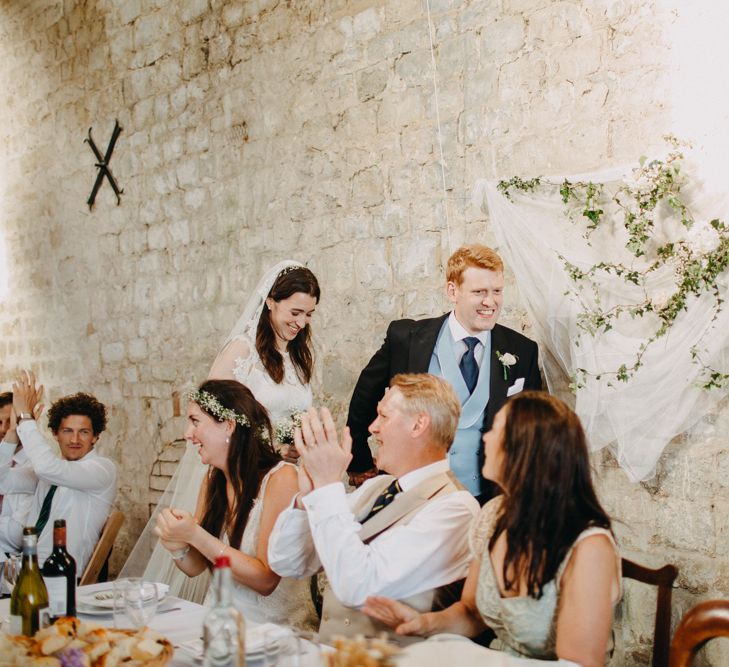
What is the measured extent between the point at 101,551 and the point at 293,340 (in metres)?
1.23

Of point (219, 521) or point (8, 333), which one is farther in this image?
point (8, 333)

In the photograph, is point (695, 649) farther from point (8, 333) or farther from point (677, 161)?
point (8, 333)

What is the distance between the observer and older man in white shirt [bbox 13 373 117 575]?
3920 millimetres

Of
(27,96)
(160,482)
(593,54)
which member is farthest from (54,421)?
(27,96)

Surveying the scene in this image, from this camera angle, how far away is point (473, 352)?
3.40m

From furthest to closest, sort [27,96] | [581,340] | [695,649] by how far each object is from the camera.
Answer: [27,96] → [581,340] → [695,649]

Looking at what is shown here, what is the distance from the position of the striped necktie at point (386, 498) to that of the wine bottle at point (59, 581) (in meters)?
0.79

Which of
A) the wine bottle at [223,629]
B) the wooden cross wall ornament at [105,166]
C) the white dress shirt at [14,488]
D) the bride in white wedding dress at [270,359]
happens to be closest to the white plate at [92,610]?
the wine bottle at [223,629]

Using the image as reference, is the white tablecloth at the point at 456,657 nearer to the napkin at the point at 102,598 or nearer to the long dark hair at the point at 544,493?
the long dark hair at the point at 544,493

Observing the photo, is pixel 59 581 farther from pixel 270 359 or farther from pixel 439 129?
pixel 439 129

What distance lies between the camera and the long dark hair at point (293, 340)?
378cm

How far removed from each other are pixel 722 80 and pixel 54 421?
3.25 metres

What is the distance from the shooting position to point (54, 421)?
416cm

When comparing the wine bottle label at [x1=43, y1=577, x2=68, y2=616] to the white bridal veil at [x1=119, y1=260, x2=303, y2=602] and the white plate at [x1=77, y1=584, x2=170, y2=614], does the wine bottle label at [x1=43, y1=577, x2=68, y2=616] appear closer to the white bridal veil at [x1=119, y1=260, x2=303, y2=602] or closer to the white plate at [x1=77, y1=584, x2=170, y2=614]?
the white plate at [x1=77, y1=584, x2=170, y2=614]
